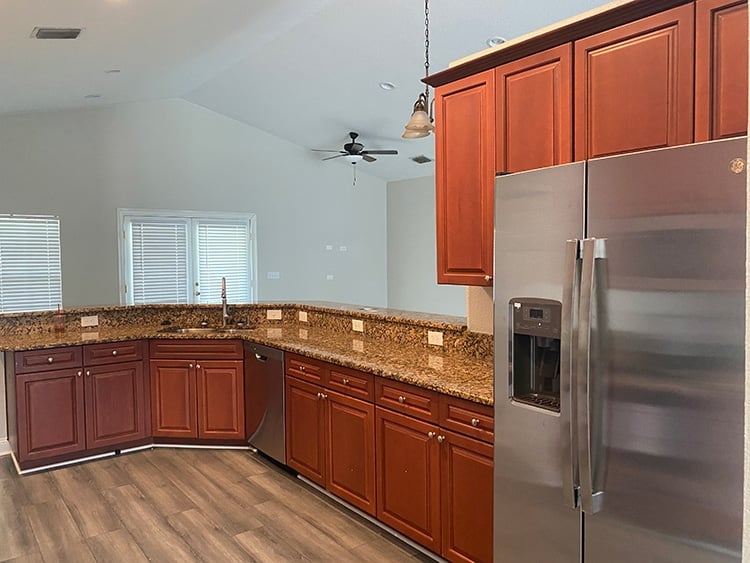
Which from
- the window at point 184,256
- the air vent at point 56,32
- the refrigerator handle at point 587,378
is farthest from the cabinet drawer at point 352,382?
the window at point 184,256

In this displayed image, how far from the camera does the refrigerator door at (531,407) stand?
1.84 meters

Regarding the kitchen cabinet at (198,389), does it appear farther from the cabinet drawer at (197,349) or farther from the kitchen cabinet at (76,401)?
the kitchen cabinet at (76,401)

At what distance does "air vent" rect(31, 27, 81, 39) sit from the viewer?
3885 mm

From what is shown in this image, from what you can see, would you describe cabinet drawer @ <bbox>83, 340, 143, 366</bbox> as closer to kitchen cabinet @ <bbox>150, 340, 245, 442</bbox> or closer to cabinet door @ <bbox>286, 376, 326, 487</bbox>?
kitchen cabinet @ <bbox>150, 340, 245, 442</bbox>

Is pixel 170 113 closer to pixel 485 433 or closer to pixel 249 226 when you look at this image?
pixel 249 226

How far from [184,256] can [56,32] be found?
4.90 metres

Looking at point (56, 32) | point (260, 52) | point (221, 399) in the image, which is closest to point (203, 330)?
point (221, 399)

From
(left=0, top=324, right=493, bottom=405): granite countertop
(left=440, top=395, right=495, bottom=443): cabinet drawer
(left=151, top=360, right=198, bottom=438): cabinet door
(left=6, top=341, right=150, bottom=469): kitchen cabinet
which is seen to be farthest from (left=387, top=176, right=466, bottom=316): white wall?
(left=440, top=395, right=495, bottom=443): cabinet drawer

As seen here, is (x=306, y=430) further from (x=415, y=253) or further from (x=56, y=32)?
(x=415, y=253)

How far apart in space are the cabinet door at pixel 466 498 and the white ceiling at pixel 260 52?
11.5 feet

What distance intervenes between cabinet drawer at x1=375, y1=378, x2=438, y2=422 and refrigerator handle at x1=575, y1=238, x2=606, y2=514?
0.88 metres

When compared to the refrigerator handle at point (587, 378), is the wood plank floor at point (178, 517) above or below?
below

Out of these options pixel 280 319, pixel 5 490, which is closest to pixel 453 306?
pixel 280 319

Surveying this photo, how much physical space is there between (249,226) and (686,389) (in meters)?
8.35
